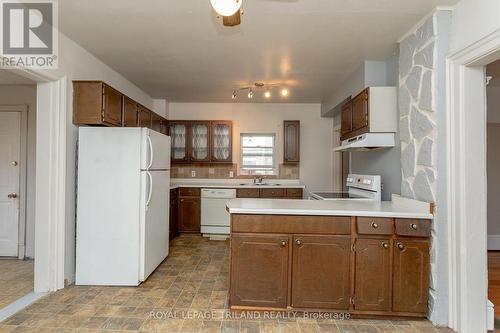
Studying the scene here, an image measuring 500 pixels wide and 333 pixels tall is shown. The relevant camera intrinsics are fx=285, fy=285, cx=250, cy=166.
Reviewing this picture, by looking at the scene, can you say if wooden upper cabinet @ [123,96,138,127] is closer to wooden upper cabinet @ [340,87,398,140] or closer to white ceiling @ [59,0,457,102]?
white ceiling @ [59,0,457,102]

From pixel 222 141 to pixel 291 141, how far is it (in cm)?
131

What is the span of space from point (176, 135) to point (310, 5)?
149 inches

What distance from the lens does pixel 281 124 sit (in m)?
5.61

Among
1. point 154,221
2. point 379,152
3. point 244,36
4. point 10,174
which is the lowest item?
point 154,221

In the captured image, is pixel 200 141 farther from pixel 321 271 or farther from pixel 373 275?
pixel 373 275

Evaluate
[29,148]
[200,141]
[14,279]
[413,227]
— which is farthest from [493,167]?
[29,148]

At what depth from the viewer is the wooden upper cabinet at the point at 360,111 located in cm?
296

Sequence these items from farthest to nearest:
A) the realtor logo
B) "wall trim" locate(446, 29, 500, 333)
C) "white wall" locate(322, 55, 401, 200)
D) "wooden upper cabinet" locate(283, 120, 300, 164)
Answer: "wooden upper cabinet" locate(283, 120, 300, 164)
"white wall" locate(322, 55, 401, 200)
the realtor logo
"wall trim" locate(446, 29, 500, 333)

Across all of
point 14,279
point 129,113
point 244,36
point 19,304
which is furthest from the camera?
point 129,113

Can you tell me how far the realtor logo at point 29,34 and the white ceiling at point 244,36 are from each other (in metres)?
0.13

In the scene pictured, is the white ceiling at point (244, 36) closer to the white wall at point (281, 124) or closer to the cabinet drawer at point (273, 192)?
the white wall at point (281, 124)

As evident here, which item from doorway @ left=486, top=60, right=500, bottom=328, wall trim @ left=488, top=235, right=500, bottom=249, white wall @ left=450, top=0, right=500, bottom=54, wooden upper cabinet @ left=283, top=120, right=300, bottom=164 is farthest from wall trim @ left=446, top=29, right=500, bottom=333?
wooden upper cabinet @ left=283, top=120, right=300, bottom=164

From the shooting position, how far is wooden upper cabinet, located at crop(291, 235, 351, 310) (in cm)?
230

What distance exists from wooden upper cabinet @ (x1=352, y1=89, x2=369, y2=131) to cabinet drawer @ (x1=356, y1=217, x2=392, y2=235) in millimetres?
1099
